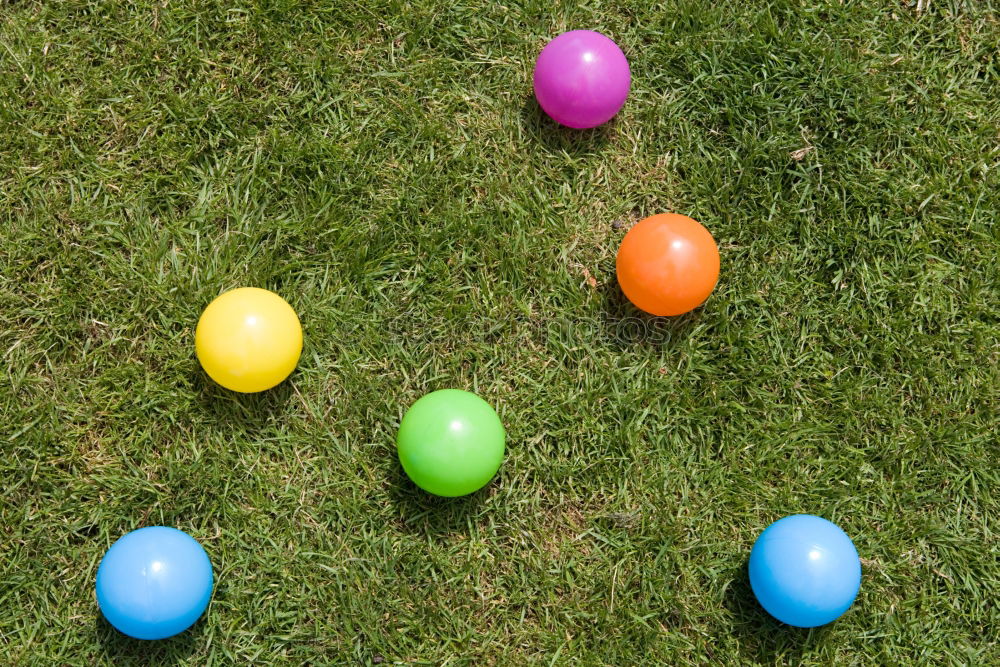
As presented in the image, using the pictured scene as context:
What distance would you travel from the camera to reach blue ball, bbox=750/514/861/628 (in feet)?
10.3

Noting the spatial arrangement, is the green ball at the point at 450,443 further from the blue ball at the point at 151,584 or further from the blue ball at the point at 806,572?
the blue ball at the point at 806,572

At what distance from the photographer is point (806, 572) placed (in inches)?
124

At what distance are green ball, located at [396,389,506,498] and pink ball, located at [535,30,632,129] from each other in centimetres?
124

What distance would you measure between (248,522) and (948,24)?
3757 millimetres

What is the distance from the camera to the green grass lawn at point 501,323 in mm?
3479

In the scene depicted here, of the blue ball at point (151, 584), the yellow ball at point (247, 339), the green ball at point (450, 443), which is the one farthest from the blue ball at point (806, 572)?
the blue ball at point (151, 584)

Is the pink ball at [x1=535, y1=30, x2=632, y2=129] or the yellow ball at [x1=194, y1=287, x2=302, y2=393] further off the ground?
the pink ball at [x1=535, y1=30, x2=632, y2=129]

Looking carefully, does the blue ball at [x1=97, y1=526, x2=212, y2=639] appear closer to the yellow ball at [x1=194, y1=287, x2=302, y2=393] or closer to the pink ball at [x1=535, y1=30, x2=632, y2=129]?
the yellow ball at [x1=194, y1=287, x2=302, y2=393]

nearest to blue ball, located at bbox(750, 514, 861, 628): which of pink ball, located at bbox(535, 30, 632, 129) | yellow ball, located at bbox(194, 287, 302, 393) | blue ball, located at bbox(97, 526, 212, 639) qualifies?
pink ball, located at bbox(535, 30, 632, 129)

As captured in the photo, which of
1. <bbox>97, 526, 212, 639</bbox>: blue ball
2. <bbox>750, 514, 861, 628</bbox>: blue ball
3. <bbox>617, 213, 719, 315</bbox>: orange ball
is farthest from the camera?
<bbox>617, 213, 719, 315</bbox>: orange ball

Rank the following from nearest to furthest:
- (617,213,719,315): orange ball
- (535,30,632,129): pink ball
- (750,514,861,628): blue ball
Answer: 1. (750,514,861,628): blue ball
2. (617,213,719,315): orange ball
3. (535,30,632,129): pink ball

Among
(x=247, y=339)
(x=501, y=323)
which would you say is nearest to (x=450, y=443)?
(x=501, y=323)

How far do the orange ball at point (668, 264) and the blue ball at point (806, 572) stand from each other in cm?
95

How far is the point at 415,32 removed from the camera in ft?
12.5
